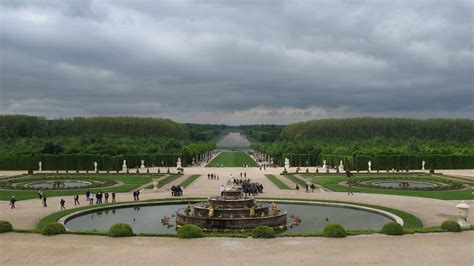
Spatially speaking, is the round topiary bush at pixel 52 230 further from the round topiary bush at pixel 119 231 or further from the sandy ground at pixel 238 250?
the round topiary bush at pixel 119 231

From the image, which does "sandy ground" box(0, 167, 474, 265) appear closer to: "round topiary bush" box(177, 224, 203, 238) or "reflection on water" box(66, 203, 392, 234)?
"round topiary bush" box(177, 224, 203, 238)

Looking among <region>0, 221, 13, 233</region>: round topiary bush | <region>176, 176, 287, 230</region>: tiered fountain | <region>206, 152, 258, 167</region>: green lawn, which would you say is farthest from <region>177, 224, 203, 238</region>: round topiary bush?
<region>206, 152, 258, 167</region>: green lawn

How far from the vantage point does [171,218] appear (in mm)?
32906

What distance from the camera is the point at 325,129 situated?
627ft

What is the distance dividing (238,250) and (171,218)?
41.8 feet

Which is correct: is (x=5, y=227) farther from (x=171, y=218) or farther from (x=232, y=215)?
(x=232, y=215)

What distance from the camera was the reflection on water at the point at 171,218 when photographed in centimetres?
2919

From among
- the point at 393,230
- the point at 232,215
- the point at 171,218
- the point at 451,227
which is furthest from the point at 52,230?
the point at 451,227

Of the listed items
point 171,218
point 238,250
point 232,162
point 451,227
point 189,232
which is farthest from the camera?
point 232,162

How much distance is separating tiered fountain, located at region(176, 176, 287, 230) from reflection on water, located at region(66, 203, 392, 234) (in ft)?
3.55

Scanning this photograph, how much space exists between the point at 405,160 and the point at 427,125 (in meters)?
110

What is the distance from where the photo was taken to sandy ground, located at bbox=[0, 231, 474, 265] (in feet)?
62.5

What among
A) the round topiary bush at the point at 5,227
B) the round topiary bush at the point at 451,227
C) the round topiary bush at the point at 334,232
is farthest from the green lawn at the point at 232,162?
the round topiary bush at the point at 334,232

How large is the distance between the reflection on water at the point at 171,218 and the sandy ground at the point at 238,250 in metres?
Answer: 5.23
